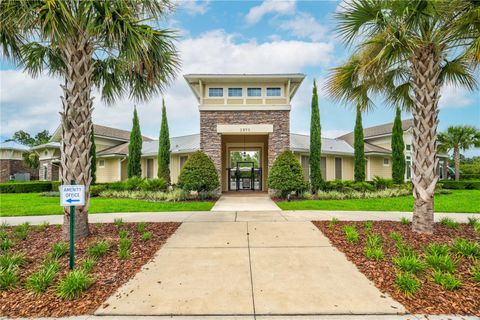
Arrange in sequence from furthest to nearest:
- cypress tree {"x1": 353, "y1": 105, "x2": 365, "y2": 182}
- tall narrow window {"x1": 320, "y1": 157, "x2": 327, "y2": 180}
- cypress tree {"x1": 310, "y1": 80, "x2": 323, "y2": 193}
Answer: tall narrow window {"x1": 320, "y1": 157, "x2": 327, "y2": 180} → cypress tree {"x1": 353, "y1": 105, "x2": 365, "y2": 182} → cypress tree {"x1": 310, "y1": 80, "x2": 323, "y2": 193}

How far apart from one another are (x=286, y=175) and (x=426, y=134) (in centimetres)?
712

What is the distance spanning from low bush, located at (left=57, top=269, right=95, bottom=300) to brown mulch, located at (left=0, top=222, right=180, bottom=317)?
6cm

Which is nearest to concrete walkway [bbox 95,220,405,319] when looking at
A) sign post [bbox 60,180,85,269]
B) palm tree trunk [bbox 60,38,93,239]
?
sign post [bbox 60,180,85,269]

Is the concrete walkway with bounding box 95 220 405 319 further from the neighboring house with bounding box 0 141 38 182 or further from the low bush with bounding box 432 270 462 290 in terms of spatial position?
the neighboring house with bounding box 0 141 38 182

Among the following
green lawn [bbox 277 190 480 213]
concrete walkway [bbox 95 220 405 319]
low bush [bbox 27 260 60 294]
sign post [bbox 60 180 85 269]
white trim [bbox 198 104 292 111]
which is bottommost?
concrete walkway [bbox 95 220 405 319]

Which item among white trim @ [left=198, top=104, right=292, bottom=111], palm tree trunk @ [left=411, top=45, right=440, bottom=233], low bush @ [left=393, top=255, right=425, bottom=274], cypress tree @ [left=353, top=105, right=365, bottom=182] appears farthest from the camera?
cypress tree @ [left=353, top=105, right=365, bottom=182]

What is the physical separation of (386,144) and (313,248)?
2164 centimetres

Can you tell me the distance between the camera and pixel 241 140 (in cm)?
1756

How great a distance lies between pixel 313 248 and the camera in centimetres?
521

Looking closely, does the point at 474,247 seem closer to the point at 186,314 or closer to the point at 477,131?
the point at 186,314

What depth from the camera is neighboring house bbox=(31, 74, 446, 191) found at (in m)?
14.2

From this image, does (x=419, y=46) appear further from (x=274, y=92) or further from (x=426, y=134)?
(x=274, y=92)

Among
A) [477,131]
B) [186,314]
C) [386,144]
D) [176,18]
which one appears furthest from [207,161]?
[477,131]

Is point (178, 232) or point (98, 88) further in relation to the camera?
point (98, 88)
